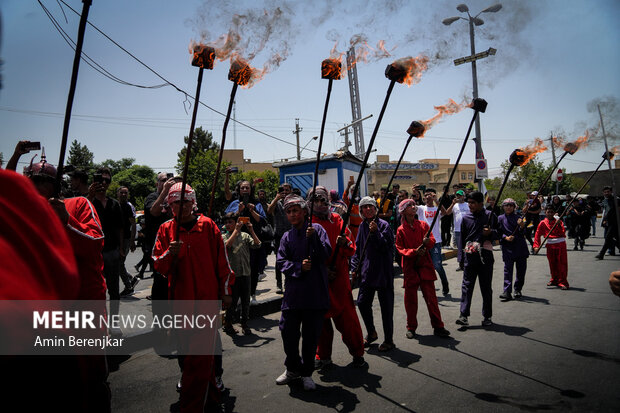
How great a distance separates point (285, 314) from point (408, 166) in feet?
195

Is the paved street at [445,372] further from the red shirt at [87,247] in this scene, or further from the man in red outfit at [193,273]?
the red shirt at [87,247]

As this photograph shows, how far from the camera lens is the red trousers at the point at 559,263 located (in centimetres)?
827

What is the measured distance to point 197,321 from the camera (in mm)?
3457

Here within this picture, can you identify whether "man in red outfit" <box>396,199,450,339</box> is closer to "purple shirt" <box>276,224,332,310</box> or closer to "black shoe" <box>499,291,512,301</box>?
"purple shirt" <box>276,224,332,310</box>

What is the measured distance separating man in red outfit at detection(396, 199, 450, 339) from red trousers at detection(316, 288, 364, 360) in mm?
1242

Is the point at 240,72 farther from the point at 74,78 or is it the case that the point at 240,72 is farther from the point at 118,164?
the point at 118,164

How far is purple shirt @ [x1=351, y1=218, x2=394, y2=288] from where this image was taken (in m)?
5.16

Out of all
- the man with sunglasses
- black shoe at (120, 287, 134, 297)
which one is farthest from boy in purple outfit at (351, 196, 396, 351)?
black shoe at (120, 287, 134, 297)

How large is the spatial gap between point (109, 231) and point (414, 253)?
14.1ft

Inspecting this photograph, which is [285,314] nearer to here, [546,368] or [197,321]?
[197,321]

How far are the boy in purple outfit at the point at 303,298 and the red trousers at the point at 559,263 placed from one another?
664 cm

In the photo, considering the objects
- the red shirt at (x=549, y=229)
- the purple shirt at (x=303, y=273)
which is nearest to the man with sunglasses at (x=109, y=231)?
the purple shirt at (x=303, y=273)

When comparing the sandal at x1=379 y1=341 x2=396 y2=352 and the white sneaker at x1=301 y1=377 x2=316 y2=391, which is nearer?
the white sneaker at x1=301 y1=377 x2=316 y2=391

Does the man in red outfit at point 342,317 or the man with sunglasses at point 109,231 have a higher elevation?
the man with sunglasses at point 109,231
